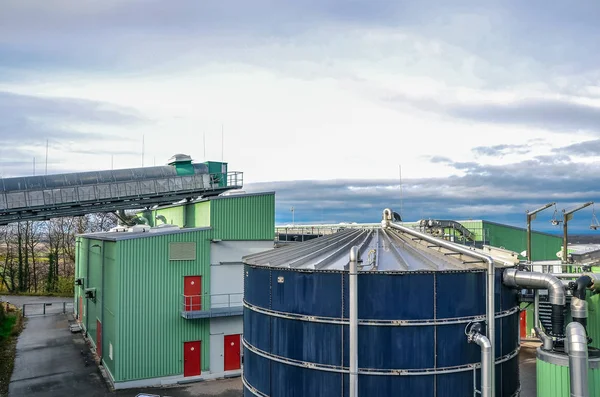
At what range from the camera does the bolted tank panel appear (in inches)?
604

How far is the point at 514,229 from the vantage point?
5038cm

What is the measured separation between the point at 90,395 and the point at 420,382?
18781 millimetres

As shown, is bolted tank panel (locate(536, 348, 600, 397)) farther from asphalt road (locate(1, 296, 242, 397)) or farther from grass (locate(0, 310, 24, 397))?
grass (locate(0, 310, 24, 397))

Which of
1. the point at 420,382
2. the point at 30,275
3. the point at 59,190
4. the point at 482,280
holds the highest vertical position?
the point at 59,190

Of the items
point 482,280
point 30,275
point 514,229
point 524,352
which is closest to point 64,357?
point 482,280

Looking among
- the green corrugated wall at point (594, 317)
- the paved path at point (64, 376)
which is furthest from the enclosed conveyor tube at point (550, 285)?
the paved path at point (64, 376)

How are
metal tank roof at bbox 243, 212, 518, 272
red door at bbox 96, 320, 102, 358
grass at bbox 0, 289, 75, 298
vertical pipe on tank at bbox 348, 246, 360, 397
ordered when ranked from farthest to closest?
grass at bbox 0, 289, 75, 298
red door at bbox 96, 320, 102, 358
metal tank roof at bbox 243, 212, 518, 272
vertical pipe on tank at bbox 348, 246, 360, 397

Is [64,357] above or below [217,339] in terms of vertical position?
below

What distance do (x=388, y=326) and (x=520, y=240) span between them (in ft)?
134

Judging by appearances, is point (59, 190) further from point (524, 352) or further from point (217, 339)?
point (524, 352)

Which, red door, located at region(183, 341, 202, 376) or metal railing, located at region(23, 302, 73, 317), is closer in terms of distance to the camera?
red door, located at region(183, 341, 202, 376)

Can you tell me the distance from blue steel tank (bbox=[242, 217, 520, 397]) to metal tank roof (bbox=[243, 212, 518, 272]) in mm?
73

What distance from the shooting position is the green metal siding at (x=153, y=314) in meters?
27.0

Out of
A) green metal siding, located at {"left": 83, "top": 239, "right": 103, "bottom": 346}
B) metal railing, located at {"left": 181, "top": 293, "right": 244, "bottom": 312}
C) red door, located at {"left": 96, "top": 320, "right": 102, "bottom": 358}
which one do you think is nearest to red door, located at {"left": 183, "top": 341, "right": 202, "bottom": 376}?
metal railing, located at {"left": 181, "top": 293, "right": 244, "bottom": 312}
